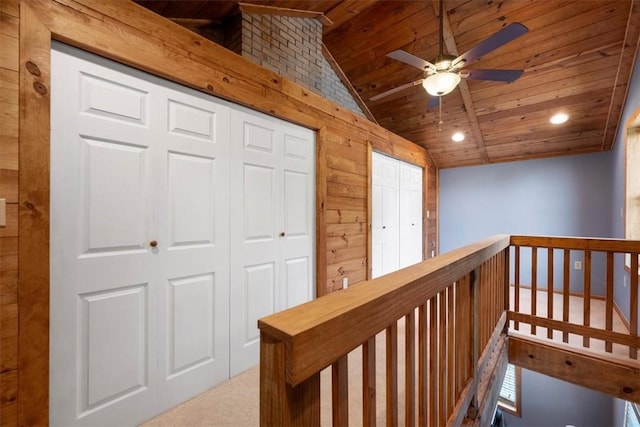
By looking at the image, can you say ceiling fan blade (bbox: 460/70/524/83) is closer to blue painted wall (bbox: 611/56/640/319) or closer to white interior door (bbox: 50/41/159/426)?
blue painted wall (bbox: 611/56/640/319)

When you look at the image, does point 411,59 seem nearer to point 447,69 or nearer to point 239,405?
point 447,69

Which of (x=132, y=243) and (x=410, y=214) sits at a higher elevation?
(x=410, y=214)

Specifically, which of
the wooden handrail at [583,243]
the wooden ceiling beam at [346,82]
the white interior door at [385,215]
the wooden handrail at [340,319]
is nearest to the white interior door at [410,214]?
the white interior door at [385,215]

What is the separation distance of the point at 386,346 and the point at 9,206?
1.57 m

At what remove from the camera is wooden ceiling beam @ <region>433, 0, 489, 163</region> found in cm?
276

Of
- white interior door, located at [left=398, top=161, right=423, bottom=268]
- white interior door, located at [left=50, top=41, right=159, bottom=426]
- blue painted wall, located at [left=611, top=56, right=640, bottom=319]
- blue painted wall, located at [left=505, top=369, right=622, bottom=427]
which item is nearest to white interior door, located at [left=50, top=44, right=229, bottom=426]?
white interior door, located at [left=50, top=41, right=159, bottom=426]

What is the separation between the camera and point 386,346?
0.78 meters

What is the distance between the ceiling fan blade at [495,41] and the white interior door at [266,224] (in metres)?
1.28

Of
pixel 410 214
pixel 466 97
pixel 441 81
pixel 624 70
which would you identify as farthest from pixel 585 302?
pixel 466 97

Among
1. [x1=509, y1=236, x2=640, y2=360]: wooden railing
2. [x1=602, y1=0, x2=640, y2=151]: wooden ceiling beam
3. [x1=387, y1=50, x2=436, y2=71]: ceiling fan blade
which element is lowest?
[x1=509, y1=236, x2=640, y2=360]: wooden railing

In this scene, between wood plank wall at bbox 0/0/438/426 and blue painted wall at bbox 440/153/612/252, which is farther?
blue painted wall at bbox 440/153/612/252

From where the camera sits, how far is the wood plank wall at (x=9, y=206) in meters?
1.14

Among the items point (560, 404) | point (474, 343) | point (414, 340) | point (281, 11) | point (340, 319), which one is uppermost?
point (281, 11)

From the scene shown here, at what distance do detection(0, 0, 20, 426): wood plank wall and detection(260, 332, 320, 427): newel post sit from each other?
1316mm
